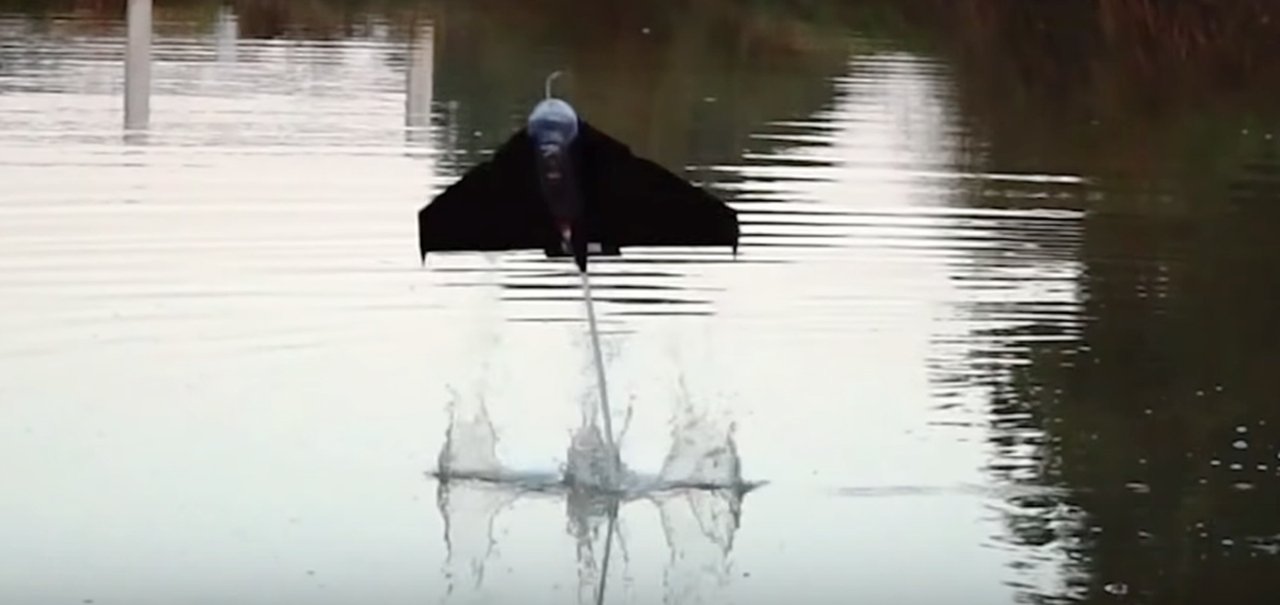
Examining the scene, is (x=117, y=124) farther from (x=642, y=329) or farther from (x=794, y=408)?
(x=794, y=408)

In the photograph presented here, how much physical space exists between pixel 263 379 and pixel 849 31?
25.7 meters

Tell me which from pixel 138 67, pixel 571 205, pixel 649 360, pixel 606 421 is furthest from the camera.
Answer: pixel 138 67

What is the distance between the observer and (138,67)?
26391mm

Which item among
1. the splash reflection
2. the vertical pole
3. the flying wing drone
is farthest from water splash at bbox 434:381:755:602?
the vertical pole

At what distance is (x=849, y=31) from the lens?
3744cm

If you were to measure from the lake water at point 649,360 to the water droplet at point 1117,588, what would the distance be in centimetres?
5

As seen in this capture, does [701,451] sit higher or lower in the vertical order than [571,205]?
lower

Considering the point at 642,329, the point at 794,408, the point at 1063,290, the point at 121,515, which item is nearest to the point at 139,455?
the point at 121,515

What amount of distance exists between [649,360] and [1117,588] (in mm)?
4198

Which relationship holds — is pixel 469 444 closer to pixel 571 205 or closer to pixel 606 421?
pixel 606 421

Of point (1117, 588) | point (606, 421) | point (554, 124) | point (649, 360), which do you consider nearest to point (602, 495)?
point (606, 421)

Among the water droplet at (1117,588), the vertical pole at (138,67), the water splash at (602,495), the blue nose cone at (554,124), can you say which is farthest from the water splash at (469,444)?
the vertical pole at (138,67)

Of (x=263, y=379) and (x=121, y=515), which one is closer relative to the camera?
(x=121, y=515)

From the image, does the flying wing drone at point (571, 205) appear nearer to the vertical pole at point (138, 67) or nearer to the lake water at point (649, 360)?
the lake water at point (649, 360)
